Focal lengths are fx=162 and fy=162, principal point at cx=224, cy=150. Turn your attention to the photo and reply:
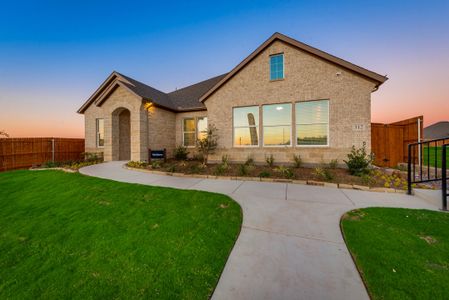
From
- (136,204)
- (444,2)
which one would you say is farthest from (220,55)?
(136,204)

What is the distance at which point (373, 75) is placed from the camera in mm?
7227

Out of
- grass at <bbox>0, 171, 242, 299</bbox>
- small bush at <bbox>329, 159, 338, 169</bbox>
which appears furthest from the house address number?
grass at <bbox>0, 171, 242, 299</bbox>

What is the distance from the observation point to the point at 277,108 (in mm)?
8961

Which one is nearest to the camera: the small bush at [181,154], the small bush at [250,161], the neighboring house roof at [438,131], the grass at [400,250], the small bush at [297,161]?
the grass at [400,250]

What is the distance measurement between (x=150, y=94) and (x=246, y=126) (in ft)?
24.4

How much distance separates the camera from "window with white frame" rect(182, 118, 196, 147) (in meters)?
12.6

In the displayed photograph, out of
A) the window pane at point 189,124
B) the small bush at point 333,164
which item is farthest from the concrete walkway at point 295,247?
the window pane at point 189,124

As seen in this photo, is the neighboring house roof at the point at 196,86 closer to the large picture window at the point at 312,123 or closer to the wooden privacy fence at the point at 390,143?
the large picture window at the point at 312,123

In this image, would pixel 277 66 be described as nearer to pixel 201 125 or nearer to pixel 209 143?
pixel 209 143

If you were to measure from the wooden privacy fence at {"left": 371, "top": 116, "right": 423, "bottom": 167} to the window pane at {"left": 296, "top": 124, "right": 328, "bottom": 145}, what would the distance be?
2.98 metres

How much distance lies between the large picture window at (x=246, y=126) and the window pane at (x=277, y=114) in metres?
0.50

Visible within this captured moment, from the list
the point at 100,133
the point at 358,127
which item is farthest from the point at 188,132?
the point at 358,127

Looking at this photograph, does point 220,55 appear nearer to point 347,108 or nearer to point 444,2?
point 347,108

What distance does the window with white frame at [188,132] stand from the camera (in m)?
12.6
